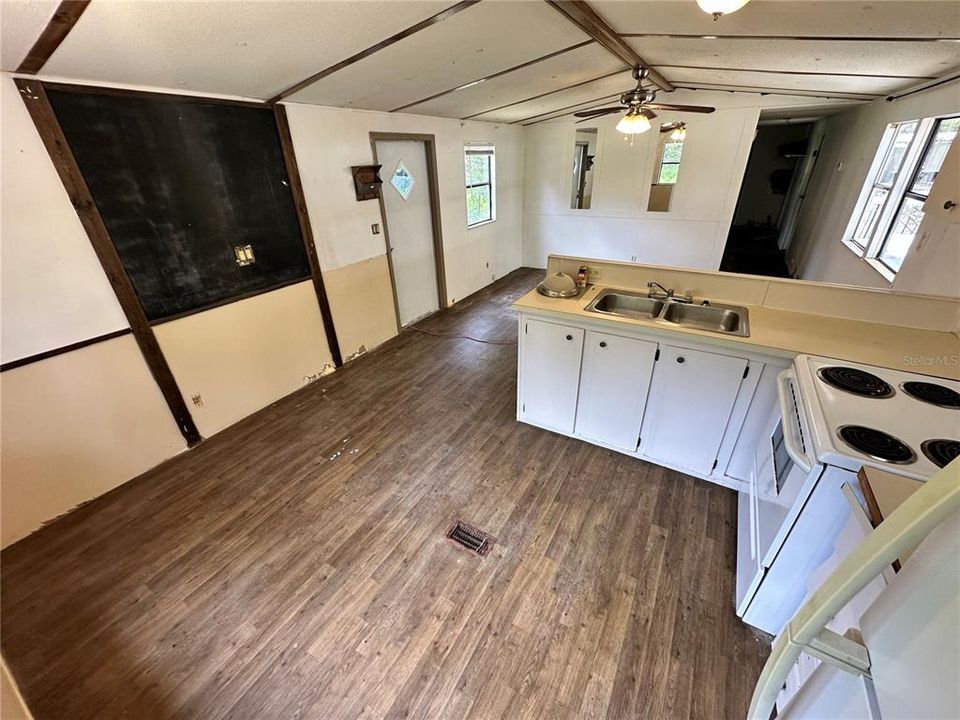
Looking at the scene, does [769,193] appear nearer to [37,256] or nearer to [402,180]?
[402,180]

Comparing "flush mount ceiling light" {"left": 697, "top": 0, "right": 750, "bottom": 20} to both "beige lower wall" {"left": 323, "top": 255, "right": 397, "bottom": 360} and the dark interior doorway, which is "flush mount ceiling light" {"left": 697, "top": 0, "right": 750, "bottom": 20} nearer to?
"beige lower wall" {"left": 323, "top": 255, "right": 397, "bottom": 360}

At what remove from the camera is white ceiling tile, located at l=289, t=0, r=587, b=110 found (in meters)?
1.92

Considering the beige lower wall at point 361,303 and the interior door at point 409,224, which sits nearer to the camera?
the beige lower wall at point 361,303

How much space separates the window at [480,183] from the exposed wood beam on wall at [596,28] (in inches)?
93.4

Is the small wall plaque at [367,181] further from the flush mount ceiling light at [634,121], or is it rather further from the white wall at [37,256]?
the flush mount ceiling light at [634,121]

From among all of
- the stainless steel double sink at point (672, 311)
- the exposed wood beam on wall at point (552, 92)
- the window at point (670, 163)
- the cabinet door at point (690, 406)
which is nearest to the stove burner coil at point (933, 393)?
the cabinet door at point (690, 406)

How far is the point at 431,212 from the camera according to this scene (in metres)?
4.50

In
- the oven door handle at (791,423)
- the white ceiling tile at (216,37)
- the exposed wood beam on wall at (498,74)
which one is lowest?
the oven door handle at (791,423)

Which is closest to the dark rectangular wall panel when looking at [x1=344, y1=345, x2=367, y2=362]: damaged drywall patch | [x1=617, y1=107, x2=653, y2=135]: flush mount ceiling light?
[x1=344, y1=345, x2=367, y2=362]: damaged drywall patch

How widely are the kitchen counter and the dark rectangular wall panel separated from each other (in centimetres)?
232

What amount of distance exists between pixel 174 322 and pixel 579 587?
9.40 ft

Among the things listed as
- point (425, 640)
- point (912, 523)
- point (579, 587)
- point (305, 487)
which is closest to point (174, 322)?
point (305, 487)

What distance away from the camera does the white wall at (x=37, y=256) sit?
1.76 metres

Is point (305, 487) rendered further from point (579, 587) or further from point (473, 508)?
point (579, 587)
